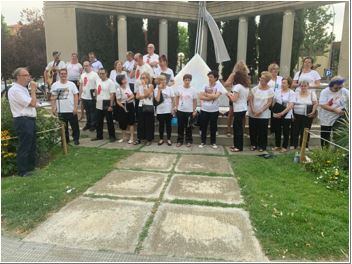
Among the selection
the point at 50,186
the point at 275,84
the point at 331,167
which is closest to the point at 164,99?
→ the point at 275,84

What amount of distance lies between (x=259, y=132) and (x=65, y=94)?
4.27 meters

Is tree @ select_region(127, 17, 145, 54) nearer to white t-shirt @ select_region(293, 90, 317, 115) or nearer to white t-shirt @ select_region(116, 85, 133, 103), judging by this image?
white t-shirt @ select_region(116, 85, 133, 103)

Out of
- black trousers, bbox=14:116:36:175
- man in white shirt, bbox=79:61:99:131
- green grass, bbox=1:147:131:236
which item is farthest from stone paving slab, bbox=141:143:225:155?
black trousers, bbox=14:116:36:175

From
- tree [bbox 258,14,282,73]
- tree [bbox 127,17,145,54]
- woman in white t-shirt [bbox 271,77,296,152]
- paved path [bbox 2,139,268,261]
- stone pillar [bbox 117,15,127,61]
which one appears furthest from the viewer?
tree [bbox 127,17,145,54]

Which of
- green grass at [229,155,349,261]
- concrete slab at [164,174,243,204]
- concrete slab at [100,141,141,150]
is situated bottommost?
concrete slab at [164,174,243,204]

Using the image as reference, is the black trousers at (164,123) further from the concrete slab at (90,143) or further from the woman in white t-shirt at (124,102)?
the concrete slab at (90,143)

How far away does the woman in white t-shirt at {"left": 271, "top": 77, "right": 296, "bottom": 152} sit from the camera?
7289 mm

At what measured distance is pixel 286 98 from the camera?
24.0 feet

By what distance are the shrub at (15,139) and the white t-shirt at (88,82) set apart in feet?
4.91

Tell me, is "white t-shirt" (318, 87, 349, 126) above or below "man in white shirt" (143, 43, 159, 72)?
below

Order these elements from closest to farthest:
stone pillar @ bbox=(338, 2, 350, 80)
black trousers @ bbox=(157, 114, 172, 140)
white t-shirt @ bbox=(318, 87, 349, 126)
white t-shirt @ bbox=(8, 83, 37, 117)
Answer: white t-shirt @ bbox=(8, 83, 37, 117) < white t-shirt @ bbox=(318, 87, 349, 126) < black trousers @ bbox=(157, 114, 172, 140) < stone pillar @ bbox=(338, 2, 350, 80)

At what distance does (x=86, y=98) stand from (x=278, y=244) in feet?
21.1

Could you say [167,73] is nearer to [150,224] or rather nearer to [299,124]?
[299,124]

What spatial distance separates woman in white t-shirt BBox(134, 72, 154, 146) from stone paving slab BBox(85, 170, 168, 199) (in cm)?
225
